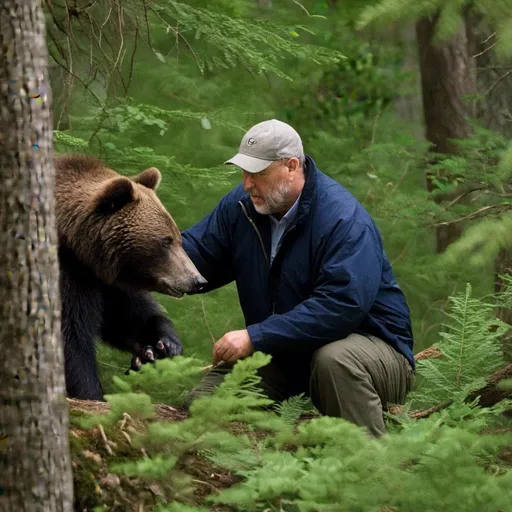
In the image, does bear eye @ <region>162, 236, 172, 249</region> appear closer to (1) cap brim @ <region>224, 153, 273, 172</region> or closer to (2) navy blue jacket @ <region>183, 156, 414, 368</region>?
(2) navy blue jacket @ <region>183, 156, 414, 368</region>

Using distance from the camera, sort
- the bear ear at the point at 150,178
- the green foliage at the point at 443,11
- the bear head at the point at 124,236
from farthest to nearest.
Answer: the bear ear at the point at 150,178 < the bear head at the point at 124,236 < the green foliage at the point at 443,11

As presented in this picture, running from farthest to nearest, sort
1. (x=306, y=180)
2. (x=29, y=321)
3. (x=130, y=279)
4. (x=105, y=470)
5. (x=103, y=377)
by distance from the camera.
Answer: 1. (x=103, y=377)
2. (x=130, y=279)
3. (x=306, y=180)
4. (x=105, y=470)
5. (x=29, y=321)

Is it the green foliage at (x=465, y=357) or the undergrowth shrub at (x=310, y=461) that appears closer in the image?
the undergrowth shrub at (x=310, y=461)

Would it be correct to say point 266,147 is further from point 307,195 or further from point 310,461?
point 310,461

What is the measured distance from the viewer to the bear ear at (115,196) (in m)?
5.96

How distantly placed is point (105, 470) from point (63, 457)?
578 mm

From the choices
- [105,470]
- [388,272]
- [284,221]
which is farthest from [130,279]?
[105,470]

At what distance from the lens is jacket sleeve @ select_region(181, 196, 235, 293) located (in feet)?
19.3

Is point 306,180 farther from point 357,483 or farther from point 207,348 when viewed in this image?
point 207,348

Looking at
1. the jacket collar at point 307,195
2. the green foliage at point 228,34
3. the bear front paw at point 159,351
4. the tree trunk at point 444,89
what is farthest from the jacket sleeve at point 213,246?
the tree trunk at point 444,89

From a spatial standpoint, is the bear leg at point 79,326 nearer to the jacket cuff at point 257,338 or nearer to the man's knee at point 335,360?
the jacket cuff at point 257,338

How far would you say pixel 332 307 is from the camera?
200 inches

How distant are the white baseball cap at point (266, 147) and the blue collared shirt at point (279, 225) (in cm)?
29

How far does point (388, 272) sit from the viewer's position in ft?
18.3
